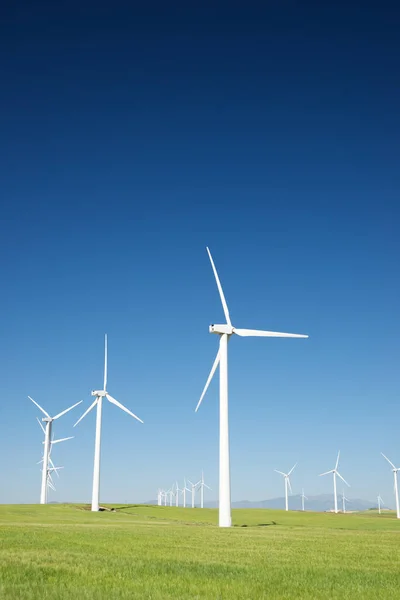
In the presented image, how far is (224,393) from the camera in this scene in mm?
62469

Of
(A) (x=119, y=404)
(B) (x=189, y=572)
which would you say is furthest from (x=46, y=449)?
(B) (x=189, y=572)

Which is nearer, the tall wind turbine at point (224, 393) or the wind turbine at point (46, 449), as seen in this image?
the tall wind turbine at point (224, 393)

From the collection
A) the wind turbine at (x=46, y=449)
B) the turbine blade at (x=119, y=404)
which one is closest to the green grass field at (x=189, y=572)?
the turbine blade at (x=119, y=404)

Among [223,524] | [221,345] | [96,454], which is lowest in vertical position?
[223,524]

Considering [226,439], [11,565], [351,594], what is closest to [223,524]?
[226,439]

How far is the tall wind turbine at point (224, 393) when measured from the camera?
2339 inches

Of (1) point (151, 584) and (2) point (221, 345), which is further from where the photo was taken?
(2) point (221, 345)

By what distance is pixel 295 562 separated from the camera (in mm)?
23688

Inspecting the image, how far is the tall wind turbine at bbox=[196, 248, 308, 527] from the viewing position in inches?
2339

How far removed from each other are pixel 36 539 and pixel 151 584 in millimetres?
19015

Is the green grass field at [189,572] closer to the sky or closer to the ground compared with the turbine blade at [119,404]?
closer to the ground

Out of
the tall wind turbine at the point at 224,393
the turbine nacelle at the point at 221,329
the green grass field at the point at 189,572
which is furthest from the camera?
the turbine nacelle at the point at 221,329

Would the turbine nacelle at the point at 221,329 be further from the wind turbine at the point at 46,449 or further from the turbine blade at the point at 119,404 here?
the wind turbine at the point at 46,449

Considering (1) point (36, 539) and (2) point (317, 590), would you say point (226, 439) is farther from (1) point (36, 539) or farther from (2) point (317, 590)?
(2) point (317, 590)
